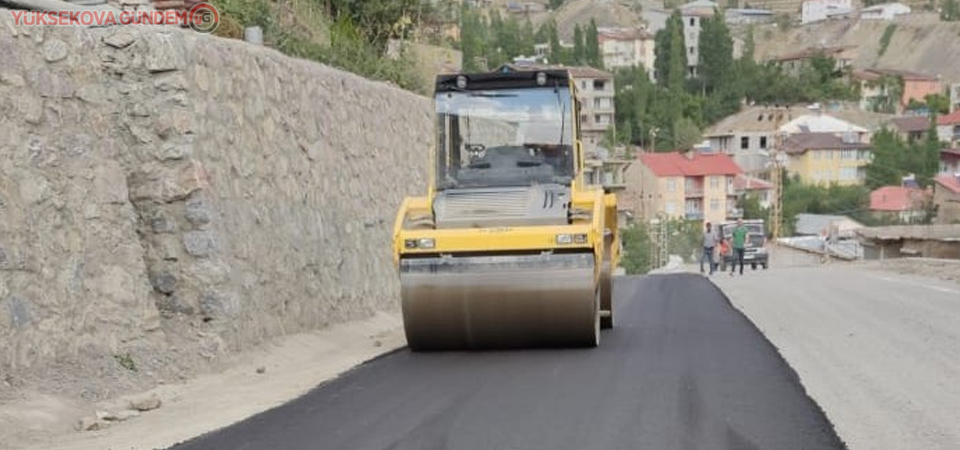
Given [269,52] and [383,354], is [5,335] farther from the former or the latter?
[269,52]

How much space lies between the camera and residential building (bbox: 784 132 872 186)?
384 ft

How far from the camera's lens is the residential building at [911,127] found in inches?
4798

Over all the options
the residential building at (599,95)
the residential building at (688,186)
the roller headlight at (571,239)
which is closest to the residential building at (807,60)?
the residential building at (599,95)

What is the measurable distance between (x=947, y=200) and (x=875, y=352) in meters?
65.4

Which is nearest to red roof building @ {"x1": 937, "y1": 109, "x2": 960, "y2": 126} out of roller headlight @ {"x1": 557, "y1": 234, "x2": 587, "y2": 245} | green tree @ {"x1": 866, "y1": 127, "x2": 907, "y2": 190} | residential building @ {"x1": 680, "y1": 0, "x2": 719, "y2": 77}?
green tree @ {"x1": 866, "y1": 127, "x2": 907, "y2": 190}

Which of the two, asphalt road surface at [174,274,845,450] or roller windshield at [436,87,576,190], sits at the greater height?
roller windshield at [436,87,576,190]

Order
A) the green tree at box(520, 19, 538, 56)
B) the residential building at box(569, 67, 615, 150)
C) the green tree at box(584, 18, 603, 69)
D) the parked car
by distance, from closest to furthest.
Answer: the parked car, the residential building at box(569, 67, 615, 150), the green tree at box(520, 19, 538, 56), the green tree at box(584, 18, 603, 69)

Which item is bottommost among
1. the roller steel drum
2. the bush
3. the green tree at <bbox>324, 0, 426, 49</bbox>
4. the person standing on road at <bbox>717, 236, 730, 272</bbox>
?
the person standing on road at <bbox>717, 236, 730, 272</bbox>

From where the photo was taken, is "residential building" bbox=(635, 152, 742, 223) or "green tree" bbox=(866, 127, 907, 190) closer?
"residential building" bbox=(635, 152, 742, 223)

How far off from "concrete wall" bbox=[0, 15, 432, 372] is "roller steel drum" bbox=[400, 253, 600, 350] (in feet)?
6.84

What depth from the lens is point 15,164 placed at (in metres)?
10.1

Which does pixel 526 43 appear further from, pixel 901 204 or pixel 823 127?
pixel 901 204

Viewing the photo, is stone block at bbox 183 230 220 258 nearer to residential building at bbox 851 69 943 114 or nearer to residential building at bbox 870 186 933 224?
residential building at bbox 870 186 933 224

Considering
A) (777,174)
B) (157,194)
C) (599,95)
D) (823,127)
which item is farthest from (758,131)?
(157,194)
